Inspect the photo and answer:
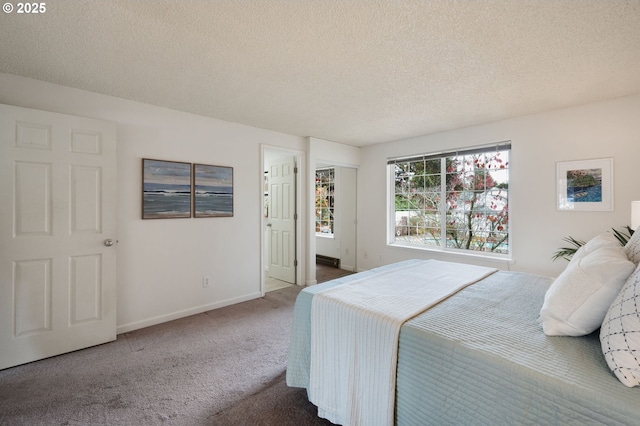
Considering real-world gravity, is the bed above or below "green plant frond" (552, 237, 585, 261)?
below

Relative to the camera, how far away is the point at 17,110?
2.16m

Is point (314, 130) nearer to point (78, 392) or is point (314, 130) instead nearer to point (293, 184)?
point (293, 184)

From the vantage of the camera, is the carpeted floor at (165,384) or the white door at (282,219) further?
the white door at (282,219)

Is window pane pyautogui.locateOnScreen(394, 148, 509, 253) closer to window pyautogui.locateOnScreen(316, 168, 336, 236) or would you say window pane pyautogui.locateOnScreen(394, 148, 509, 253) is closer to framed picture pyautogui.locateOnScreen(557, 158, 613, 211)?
framed picture pyautogui.locateOnScreen(557, 158, 613, 211)

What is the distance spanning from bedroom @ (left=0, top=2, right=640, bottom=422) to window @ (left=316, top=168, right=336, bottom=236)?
78.8 inches

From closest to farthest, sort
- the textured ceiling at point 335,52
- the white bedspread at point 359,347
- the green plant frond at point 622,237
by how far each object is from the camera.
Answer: the white bedspread at point 359,347 → the textured ceiling at point 335,52 → the green plant frond at point 622,237

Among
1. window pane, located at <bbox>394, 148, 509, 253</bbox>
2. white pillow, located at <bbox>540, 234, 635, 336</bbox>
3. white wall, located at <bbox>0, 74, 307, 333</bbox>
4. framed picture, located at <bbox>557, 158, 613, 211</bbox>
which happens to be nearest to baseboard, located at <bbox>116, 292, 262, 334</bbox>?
white wall, located at <bbox>0, 74, 307, 333</bbox>

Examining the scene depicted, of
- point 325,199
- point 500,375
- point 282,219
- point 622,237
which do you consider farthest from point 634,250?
point 325,199

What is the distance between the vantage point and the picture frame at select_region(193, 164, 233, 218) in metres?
3.24

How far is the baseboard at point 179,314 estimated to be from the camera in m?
2.77

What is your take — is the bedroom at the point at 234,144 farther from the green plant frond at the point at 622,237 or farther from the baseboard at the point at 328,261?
the baseboard at the point at 328,261

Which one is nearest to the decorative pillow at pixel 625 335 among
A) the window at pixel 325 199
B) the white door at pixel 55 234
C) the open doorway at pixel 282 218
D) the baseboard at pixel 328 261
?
the white door at pixel 55 234

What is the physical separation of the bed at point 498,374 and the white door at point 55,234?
2467mm

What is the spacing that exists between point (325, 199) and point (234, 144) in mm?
2779
